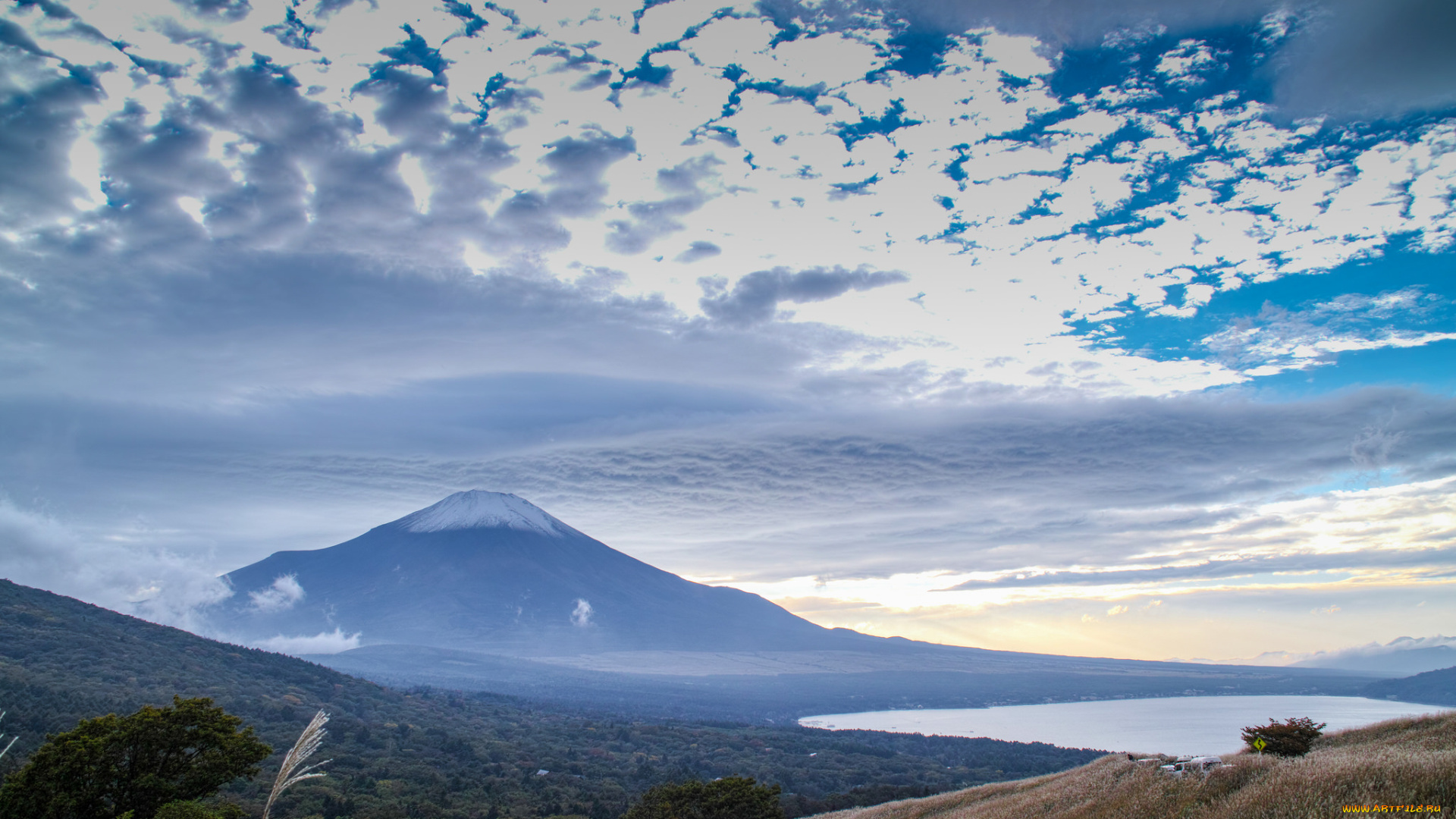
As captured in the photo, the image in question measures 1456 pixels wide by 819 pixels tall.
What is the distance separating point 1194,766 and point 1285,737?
5387 mm

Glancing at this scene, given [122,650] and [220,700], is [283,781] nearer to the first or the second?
[220,700]

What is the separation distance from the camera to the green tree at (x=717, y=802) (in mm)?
36344

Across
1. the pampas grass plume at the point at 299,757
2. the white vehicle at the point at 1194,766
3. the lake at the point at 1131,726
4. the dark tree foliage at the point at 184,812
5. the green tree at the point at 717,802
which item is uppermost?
the pampas grass plume at the point at 299,757

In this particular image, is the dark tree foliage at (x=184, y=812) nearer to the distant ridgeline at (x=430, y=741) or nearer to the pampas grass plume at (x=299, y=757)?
the pampas grass plume at (x=299, y=757)

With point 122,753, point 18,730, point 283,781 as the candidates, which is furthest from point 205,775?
point 18,730

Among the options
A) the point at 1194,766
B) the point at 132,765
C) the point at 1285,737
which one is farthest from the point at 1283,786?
the point at 132,765

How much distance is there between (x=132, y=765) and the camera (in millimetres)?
27797

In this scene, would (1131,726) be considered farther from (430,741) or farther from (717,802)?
(717,802)

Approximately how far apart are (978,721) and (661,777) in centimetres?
12399

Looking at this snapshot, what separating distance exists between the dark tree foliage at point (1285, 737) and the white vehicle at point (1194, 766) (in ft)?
10.1

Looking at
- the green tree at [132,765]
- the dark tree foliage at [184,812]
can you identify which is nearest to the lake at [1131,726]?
A: the green tree at [132,765]

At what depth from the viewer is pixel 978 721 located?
191 meters

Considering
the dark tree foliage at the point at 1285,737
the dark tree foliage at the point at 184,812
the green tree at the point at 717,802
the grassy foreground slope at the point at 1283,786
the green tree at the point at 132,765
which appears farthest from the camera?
the green tree at the point at 717,802

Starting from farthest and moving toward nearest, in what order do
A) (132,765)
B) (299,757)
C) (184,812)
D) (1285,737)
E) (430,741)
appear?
1. (430,741)
2. (132,765)
3. (184,812)
4. (1285,737)
5. (299,757)
